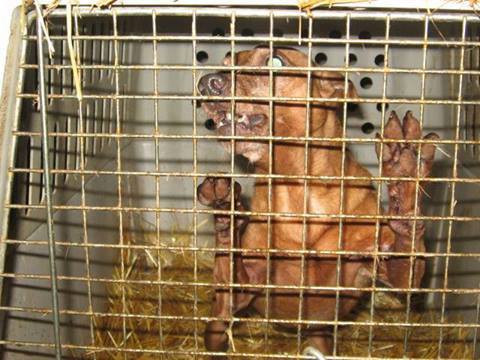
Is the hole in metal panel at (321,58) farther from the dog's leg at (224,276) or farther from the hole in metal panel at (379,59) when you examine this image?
→ the dog's leg at (224,276)

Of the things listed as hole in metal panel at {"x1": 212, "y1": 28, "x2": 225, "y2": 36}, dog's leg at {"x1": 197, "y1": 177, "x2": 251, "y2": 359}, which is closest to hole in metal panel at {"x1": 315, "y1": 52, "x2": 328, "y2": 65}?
hole in metal panel at {"x1": 212, "y1": 28, "x2": 225, "y2": 36}

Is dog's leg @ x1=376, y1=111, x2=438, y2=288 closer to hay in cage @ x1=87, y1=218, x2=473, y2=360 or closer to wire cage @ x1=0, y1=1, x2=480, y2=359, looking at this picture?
wire cage @ x1=0, y1=1, x2=480, y2=359

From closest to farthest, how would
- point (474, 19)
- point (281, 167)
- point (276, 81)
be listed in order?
point (474, 19) < point (276, 81) < point (281, 167)

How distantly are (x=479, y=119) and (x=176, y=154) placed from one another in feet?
4.28

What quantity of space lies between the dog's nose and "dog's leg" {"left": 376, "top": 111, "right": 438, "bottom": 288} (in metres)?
0.41

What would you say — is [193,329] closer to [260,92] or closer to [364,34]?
[260,92]

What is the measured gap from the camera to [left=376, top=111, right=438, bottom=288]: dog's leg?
1594 mm

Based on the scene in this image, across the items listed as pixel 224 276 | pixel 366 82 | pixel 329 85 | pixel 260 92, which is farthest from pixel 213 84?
pixel 366 82

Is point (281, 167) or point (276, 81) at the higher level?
point (276, 81)

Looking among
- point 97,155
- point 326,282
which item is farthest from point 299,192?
point 97,155

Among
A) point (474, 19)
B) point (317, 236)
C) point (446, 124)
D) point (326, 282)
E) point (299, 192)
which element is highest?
point (474, 19)

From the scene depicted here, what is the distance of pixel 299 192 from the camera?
6.89 ft

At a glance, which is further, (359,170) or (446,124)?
(446,124)

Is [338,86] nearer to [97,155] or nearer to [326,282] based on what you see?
[326,282]
